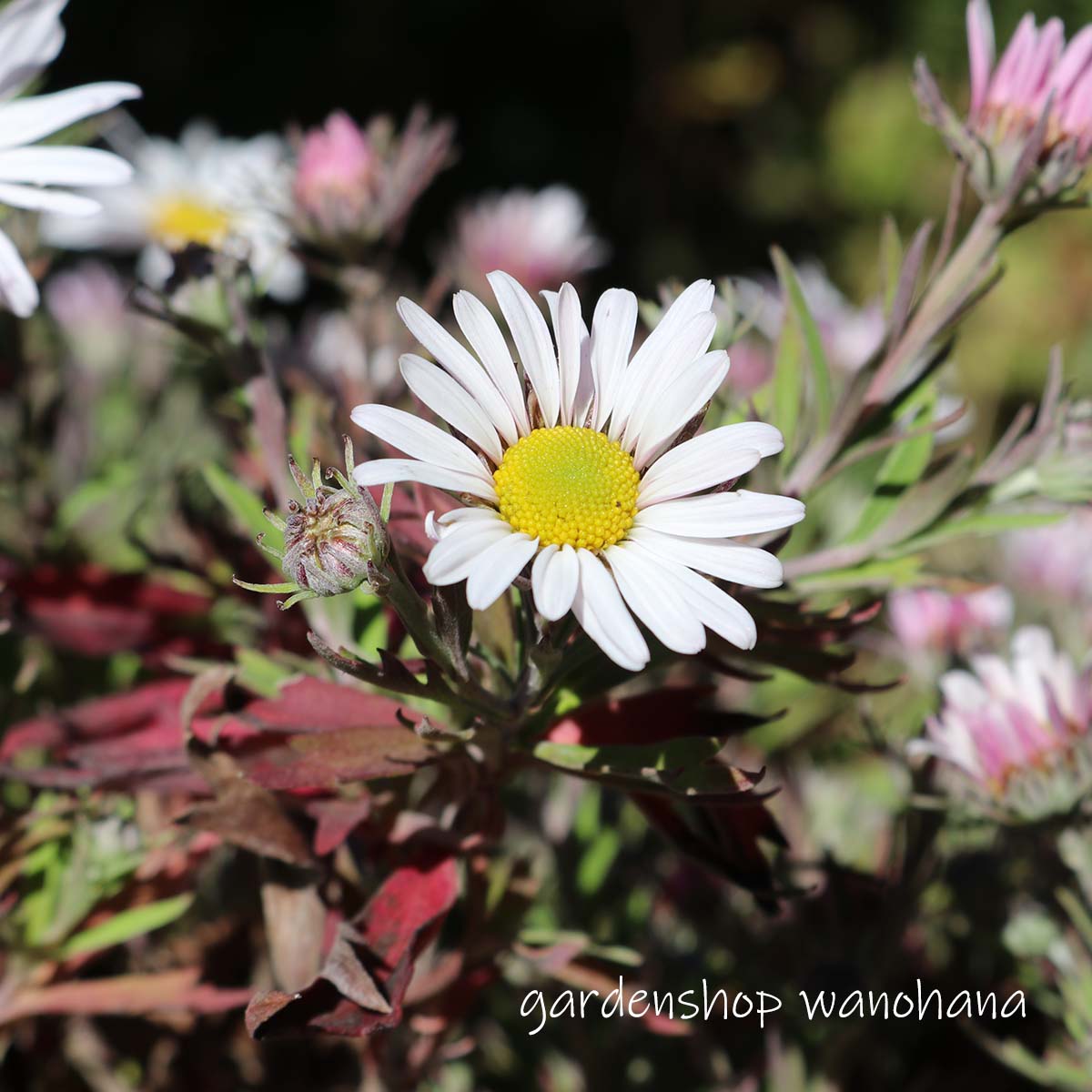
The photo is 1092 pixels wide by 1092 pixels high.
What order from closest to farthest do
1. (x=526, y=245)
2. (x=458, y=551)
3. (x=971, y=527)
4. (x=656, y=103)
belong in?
(x=458, y=551)
(x=971, y=527)
(x=526, y=245)
(x=656, y=103)

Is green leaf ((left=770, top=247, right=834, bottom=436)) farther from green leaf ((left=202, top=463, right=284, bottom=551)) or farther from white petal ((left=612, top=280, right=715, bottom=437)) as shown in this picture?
green leaf ((left=202, top=463, right=284, bottom=551))

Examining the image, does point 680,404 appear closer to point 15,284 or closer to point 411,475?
point 411,475

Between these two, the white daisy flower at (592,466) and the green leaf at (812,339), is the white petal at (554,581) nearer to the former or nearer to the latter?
the white daisy flower at (592,466)

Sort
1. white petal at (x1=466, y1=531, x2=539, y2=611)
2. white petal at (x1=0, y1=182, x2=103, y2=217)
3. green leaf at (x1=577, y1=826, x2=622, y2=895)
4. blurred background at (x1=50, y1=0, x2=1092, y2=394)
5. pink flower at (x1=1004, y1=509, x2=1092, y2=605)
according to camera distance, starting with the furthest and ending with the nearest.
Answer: blurred background at (x1=50, y1=0, x2=1092, y2=394), pink flower at (x1=1004, y1=509, x2=1092, y2=605), green leaf at (x1=577, y1=826, x2=622, y2=895), white petal at (x1=0, y1=182, x2=103, y2=217), white petal at (x1=466, y1=531, x2=539, y2=611)

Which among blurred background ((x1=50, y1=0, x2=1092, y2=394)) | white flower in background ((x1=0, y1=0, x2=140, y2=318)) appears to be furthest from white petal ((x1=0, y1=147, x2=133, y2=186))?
blurred background ((x1=50, y1=0, x2=1092, y2=394))

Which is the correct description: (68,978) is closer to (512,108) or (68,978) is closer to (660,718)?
(660,718)

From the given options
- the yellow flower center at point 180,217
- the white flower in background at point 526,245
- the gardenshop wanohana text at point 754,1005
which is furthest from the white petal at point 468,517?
the yellow flower center at point 180,217

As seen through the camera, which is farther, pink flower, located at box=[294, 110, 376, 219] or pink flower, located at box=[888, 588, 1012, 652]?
pink flower, located at box=[888, 588, 1012, 652]

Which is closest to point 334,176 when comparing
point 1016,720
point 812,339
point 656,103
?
point 812,339
